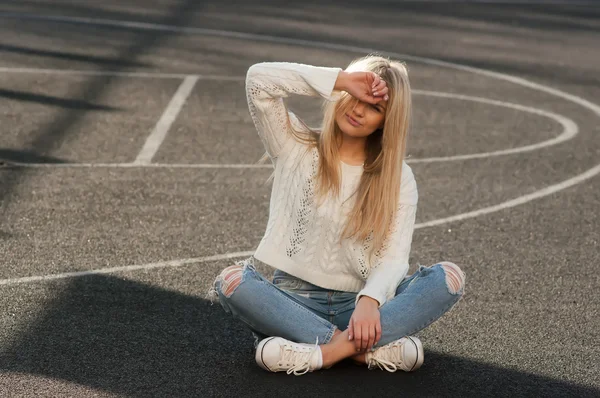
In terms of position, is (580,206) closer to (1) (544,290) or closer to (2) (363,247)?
(1) (544,290)

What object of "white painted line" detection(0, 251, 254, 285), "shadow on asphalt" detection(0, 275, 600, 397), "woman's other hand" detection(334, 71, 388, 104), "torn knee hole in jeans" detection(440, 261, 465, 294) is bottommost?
"white painted line" detection(0, 251, 254, 285)

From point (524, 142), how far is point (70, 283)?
497 centimetres

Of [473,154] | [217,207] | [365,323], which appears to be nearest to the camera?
[365,323]

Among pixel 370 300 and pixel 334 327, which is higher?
pixel 370 300

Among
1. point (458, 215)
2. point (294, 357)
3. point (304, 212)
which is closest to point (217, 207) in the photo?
point (458, 215)

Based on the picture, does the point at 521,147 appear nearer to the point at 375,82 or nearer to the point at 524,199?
the point at 524,199

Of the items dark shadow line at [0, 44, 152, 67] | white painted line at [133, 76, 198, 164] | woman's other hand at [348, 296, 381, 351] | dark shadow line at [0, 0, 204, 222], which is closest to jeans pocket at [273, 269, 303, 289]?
woman's other hand at [348, 296, 381, 351]

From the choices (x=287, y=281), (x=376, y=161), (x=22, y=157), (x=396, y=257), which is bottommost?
(x=22, y=157)

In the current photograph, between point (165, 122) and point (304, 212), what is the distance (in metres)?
5.03

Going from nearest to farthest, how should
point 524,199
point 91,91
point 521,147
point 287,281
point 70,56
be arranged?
1. point 287,281
2. point 524,199
3. point 521,147
4. point 91,91
5. point 70,56

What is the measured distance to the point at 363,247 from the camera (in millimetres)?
4918

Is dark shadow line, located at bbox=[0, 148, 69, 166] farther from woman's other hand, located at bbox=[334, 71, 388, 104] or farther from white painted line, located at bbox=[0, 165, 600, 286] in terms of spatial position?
woman's other hand, located at bbox=[334, 71, 388, 104]

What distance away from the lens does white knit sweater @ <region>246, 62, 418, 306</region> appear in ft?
16.0

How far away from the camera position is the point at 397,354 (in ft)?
15.8
